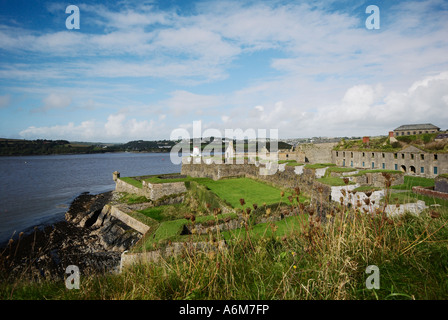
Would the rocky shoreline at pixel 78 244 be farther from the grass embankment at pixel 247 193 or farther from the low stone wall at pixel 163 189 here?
the grass embankment at pixel 247 193

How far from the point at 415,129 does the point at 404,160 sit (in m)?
40.6

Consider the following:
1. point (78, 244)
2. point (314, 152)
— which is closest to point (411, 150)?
point (314, 152)

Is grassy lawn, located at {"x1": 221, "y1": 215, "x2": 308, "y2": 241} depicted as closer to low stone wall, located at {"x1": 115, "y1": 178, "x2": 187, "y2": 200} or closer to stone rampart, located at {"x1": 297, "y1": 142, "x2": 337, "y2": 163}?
low stone wall, located at {"x1": 115, "y1": 178, "x2": 187, "y2": 200}

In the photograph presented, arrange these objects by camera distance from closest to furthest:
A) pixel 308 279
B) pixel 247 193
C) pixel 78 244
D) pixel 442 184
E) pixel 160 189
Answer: pixel 308 279, pixel 442 184, pixel 78 244, pixel 247 193, pixel 160 189

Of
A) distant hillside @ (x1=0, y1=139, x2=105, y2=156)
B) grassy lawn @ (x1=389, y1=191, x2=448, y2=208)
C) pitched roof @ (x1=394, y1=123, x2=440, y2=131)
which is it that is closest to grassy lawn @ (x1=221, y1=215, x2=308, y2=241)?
grassy lawn @ (x1=389, y1=191, x2=448, y2=208)

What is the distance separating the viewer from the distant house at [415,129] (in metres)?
58.4

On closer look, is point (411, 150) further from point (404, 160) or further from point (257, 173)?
point (257, 173)

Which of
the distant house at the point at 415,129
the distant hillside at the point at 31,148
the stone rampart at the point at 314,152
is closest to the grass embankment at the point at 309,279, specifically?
the stone rampart at the point at 314,152

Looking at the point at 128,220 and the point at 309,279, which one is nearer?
the point at 309,279

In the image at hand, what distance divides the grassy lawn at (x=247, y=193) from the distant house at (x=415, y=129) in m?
51.5

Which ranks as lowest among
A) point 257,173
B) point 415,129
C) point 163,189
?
point 163,189

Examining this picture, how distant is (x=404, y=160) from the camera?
95.9ft

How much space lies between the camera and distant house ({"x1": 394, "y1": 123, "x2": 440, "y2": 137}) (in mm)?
58406
